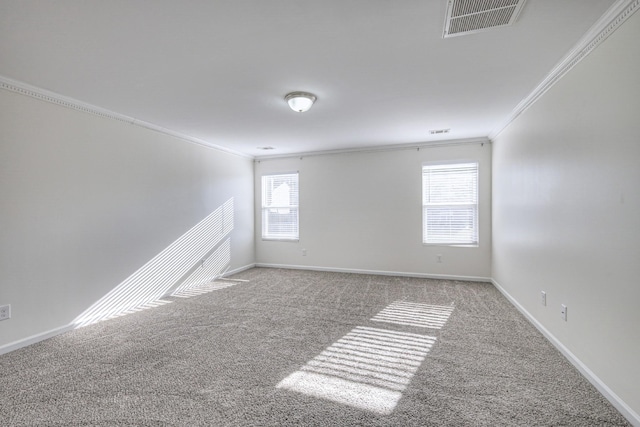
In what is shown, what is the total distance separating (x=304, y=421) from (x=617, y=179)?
2.33 metres

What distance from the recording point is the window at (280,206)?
6.05 metres

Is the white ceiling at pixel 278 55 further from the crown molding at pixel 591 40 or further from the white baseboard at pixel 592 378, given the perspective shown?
the white baseboard at pixel 592 378

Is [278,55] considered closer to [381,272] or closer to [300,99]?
[300,99]

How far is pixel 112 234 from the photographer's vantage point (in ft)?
11.2

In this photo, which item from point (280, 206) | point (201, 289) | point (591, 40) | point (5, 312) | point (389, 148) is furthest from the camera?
point (280, 206)

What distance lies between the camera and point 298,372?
2.18 metres

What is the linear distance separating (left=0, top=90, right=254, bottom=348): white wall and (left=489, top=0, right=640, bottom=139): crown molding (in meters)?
4.49

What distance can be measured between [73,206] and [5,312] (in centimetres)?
107

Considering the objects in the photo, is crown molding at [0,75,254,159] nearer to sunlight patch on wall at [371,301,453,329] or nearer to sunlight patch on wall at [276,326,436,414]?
sunlight patch on wall at [276,326,436,414]

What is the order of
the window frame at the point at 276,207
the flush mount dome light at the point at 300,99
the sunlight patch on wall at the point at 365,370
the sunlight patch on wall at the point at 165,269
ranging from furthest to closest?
1. the window frame at the point at 276,207
2. the sunlight patch on wall at the point at 165,269
3. the flush mount dome light at the point at 300,99
4. the sunlight patch on wall at the point at 365,370

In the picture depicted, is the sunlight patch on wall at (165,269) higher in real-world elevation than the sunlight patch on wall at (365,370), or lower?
higher

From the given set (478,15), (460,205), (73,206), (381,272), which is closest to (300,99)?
(478,15)

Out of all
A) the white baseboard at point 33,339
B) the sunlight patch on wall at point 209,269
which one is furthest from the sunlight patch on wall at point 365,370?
the sunlight patch on wall at point 209,269

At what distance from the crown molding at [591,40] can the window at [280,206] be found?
13.7ft
